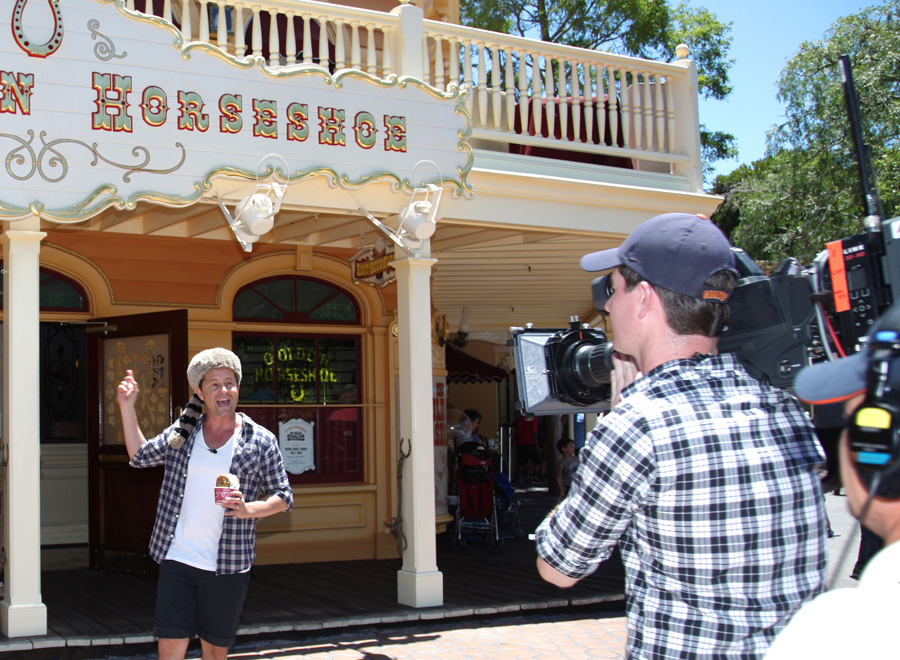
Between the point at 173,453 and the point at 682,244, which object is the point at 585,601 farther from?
the point at 682,244

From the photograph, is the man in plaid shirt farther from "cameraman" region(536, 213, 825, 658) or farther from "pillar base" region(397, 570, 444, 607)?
"pillar base" region(397, 570, 444, 607)

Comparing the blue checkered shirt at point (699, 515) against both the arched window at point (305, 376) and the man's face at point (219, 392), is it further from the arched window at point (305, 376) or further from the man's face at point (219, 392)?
the arched window at point (305, 376)

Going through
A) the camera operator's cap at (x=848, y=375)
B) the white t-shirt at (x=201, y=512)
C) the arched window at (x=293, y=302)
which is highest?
the arched window at (x=293, y=302)

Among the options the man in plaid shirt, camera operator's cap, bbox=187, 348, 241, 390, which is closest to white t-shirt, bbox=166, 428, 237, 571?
the man in plaid shirt

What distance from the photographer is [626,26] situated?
23.9m

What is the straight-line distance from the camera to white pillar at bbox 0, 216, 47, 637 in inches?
241

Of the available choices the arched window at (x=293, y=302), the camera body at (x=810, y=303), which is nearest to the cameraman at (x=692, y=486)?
the camera body at (x=810, y=303)

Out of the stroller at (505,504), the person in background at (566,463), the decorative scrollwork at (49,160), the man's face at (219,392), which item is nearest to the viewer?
the man's face at (219,392)

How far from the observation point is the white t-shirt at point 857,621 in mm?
1295

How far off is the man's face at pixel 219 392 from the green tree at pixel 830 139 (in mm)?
16054

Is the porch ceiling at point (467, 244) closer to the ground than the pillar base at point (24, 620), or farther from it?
farther from it

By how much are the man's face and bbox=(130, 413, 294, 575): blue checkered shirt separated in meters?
0.14

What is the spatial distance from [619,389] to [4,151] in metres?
4.85

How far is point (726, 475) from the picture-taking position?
1979 mm
